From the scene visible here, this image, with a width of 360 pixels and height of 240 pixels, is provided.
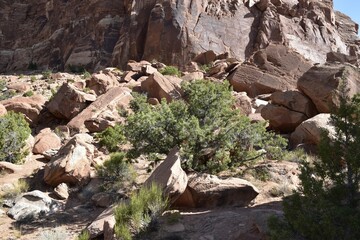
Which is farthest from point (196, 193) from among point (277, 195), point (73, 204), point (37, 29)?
point (37, 29)

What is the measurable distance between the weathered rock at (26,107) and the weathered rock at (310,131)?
41.7 feet

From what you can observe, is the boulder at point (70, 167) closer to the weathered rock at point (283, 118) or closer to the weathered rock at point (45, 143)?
the weathered rock at point (45, 143)

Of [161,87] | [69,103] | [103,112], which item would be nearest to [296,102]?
[161,87]

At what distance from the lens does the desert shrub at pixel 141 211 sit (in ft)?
22.1

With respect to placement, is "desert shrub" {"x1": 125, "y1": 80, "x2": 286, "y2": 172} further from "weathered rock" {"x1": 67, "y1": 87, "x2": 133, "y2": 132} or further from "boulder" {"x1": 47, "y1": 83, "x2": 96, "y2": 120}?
"boulder" {"x1": 47, "y1": 83, "x2": 96, "y2": 120}

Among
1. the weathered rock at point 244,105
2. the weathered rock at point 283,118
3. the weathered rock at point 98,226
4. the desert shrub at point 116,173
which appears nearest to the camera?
the weathered rock at point 98,226

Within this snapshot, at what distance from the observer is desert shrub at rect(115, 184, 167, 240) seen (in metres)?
6.73

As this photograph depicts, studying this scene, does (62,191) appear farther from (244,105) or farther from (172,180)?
(244,105)

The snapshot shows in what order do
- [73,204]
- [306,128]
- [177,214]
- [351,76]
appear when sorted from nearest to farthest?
[177,214]
[73,204]
[306,128]
[351,76]

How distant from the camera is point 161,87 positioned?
18.6 m

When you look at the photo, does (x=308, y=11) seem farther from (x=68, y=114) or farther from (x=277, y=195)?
(x=277, y=195)

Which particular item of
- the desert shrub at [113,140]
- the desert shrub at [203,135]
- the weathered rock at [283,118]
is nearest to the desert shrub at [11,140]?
the desert shrub at [113,140]

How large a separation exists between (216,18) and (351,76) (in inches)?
654

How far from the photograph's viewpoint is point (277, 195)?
8.53 m
